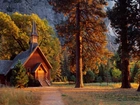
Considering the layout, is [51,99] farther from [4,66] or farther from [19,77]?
[4,66]

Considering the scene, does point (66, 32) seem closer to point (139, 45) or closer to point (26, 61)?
point (139, 45)

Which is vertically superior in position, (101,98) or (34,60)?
(34,60)

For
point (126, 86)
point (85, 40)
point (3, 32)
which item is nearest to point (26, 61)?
point (3, 32)

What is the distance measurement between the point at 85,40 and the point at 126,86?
7.84 m

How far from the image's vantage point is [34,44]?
4453cm

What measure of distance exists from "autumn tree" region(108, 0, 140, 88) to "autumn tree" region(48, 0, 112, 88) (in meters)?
5.32

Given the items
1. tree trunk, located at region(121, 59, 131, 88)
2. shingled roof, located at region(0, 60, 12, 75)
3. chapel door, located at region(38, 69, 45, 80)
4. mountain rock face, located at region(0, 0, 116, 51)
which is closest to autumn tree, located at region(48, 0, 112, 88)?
tree trunk, located at region(121, 59, 131, 88)

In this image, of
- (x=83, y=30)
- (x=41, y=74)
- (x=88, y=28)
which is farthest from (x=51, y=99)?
(x=41, y=74)

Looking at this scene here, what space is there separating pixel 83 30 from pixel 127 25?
6.86 metres

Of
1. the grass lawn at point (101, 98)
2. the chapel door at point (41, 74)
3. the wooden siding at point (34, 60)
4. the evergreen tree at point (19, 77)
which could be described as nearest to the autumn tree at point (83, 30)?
the evergreen tree at point (19, 77)

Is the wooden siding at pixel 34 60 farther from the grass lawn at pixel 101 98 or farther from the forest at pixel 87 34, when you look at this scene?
the grass lawn at pixel 101 98

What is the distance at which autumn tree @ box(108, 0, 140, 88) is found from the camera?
24781mm

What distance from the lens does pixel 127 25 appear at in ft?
84.9

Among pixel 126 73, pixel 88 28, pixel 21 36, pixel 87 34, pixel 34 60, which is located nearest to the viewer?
pixel 126 73
